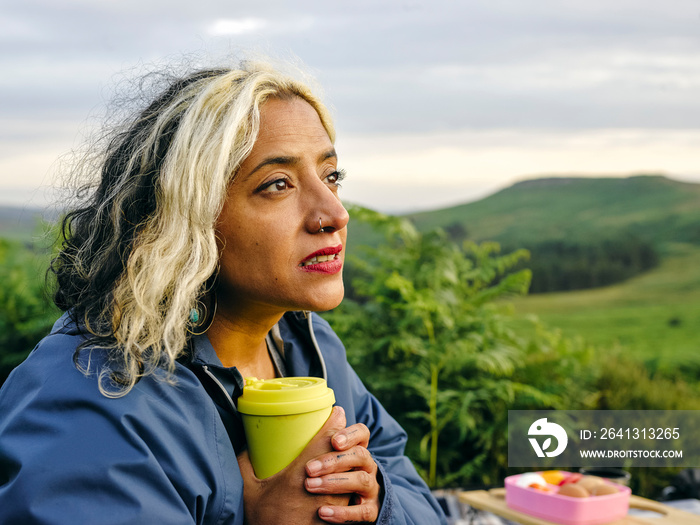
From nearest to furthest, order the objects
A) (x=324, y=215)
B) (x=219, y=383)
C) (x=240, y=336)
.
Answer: (x=219, y=383)
(x=324, y=215)
(x=240, y=336)

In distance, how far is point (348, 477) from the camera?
71.7 inches

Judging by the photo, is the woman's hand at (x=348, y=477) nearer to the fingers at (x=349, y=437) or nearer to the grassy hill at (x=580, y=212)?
the fingers at (x=349, y=437)

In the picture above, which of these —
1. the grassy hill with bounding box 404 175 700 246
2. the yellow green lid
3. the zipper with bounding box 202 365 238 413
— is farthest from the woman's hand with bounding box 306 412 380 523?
the grassy hill with bounding box 404 175 700 246

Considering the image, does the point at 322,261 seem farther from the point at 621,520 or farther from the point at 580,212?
the point at 580,212

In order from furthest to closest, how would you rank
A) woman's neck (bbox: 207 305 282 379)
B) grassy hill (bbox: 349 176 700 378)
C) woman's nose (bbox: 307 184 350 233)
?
grassy hill (bbox: 349 176 700 378), woman's neck (bbox: 207 305 282 379), woman's nose (bbox: 307 184 350 233)

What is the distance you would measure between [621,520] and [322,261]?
2819mm

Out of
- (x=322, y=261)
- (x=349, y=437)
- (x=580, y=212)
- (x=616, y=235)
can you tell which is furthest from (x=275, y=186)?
(x=580, y=212)

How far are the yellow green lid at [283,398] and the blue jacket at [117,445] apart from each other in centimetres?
9

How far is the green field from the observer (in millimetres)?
9594

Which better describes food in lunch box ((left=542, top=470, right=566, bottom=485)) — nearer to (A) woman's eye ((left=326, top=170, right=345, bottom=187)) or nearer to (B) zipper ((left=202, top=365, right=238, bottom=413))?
(A) woman's eye ((left=326, top=170, right=345, bottom=187))

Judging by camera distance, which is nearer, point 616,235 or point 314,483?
point 314,483

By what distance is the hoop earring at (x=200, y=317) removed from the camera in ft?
6.59

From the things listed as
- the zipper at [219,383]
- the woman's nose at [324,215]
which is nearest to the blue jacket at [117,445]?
the zipper at [219,383]

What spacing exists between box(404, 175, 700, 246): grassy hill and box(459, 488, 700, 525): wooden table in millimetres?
10933
